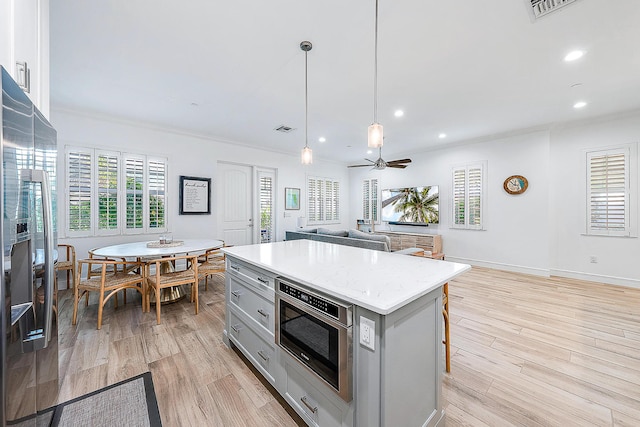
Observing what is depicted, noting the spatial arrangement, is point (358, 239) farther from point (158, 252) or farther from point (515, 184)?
point (515, 184)

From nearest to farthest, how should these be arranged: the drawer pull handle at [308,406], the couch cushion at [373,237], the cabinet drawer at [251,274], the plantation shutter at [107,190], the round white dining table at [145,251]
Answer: the drawer pull handle at [308,406] < the cabinet drawer at [251,274] < the round white dining table at [145,251] < the couch cushion at [373,237] < the plantation shutter at [107,190]

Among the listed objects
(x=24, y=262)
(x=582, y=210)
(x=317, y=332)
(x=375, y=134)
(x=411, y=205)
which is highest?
(x=375, y=134)

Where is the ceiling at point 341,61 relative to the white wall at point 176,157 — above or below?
above

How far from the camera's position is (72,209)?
3.86 metres

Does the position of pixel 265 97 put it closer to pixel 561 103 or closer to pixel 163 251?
pixel 163 251

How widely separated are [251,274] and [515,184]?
5224 mm

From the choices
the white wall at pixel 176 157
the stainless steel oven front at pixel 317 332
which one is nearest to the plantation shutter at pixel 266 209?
the white wall at pixel 176 157

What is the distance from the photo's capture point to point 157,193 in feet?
15.0

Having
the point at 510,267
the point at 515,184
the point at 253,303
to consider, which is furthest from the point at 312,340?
the point at 515,184

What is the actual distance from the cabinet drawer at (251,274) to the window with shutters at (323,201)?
187 inches

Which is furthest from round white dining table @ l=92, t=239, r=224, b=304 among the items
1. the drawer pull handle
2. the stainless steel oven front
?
the drawer pull handle

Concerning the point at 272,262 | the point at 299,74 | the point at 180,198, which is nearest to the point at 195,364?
the point at 272,262

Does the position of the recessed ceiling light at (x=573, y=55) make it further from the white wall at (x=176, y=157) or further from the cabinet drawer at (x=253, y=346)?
the white wall at (x=176, y=157)

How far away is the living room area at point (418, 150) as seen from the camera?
6.13 feet
